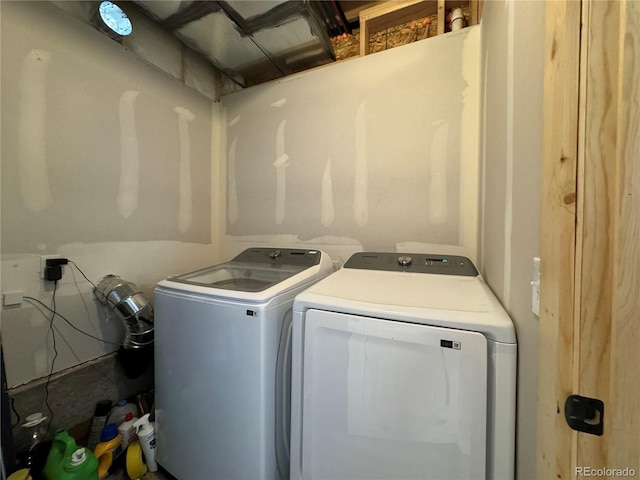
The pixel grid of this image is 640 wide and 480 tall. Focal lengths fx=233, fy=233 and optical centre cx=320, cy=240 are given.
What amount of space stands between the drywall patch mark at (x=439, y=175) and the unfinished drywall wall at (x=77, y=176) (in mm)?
1963

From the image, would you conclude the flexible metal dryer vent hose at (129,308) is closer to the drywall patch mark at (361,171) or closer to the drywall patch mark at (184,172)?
the drywall patch mark at (184,172)

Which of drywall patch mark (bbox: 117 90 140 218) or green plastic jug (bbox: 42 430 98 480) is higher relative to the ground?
drywall patch mark (bbox: 117 90 140 218)

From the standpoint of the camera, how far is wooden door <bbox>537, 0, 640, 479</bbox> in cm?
39

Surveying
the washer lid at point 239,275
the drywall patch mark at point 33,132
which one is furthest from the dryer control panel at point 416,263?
the drywall patch mark at point 33,132

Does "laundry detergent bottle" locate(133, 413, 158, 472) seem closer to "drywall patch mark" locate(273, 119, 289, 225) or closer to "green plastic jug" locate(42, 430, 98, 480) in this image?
"green plastic jug" locate(42, 430, 98, 480)

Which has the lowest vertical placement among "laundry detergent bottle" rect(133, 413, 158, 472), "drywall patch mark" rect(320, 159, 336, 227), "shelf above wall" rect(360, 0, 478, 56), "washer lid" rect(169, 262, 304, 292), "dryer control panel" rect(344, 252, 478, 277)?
"laundry detergent bottle" rect(133, 413, 158, 472)

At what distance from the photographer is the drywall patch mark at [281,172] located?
200cm

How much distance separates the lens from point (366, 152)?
1751mm

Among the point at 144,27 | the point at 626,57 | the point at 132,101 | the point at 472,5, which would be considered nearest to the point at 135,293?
the point at 132,101

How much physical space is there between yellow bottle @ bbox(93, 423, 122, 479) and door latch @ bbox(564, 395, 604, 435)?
1.98m

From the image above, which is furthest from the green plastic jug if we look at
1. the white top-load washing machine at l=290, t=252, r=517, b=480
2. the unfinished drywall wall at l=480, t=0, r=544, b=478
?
the unfinished drywall wall at l=480, t=0, r=544, b=478

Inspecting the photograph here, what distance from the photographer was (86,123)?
1.40 meters

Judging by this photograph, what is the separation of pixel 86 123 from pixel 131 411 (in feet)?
5.93

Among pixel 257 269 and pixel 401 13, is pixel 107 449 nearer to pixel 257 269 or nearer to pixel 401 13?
pixel 257 269
